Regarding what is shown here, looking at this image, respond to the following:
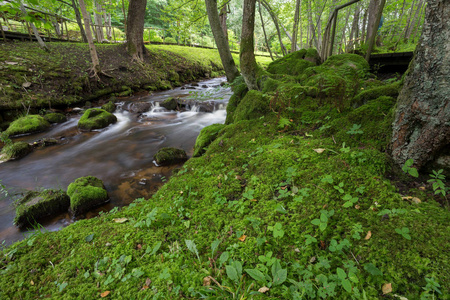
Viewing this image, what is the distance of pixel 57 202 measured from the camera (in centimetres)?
412

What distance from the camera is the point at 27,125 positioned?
7.98 meters

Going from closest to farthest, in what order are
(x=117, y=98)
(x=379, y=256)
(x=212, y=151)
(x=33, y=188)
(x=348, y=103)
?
(x=379, y=256)
(x=348, y=103)
(x=212, y=151)
(x=33, y=188)
(x=117, y=98)

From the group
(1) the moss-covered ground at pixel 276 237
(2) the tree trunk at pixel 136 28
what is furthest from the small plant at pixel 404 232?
(2) the tree trunk at pixel 136 28

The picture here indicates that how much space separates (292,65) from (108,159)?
6.81 meters

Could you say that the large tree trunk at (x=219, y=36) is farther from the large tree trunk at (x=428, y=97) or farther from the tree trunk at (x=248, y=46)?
the large tree trunk at (x=428, y=97)

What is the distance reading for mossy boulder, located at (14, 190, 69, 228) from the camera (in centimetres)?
388

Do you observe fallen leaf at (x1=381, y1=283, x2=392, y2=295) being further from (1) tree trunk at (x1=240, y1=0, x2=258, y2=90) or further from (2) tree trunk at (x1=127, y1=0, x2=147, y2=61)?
(2) tree trunk at (x1=127, y1=0, x2=147, y2=61)

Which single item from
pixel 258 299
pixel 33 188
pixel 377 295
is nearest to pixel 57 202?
pixel 33 188

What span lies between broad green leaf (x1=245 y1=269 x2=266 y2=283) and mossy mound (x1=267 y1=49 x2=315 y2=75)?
595cm

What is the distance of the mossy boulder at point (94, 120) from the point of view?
854 cm

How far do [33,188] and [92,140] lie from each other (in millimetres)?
3089

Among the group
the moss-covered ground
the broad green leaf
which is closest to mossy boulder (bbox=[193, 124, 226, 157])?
the moss-covered ground

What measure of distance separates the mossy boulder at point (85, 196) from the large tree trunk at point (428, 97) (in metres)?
5.27

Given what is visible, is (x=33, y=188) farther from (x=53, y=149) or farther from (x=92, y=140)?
(x=92, y=140)
